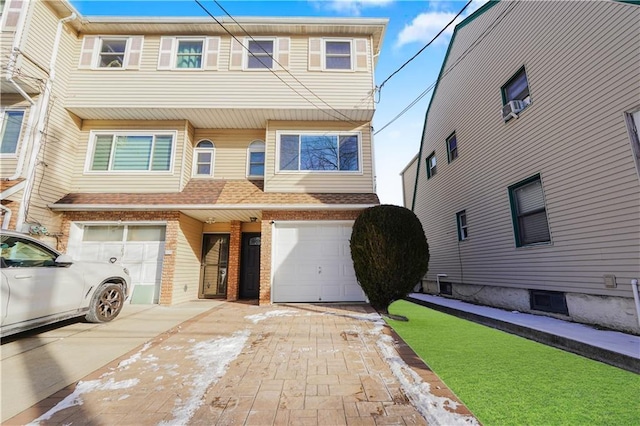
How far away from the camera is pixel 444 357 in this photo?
407cm

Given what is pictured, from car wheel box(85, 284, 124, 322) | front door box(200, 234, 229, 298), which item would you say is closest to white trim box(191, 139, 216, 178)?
front door box(200, 234, 229, 298)

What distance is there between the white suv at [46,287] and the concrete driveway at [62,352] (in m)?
0.36

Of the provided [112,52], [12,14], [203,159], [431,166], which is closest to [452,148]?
[431,166]

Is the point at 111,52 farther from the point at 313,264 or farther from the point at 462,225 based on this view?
the point at 462,225

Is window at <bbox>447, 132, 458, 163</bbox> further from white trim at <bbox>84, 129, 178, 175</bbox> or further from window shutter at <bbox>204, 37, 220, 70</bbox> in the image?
white trim at <bbox>84, 129, 178, 175</bbox>

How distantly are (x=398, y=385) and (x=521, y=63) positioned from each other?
9.15m

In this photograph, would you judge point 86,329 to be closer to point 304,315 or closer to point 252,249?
point 304,315

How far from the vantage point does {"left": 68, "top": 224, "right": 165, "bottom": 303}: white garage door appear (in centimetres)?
841

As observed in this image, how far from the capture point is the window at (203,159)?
9859mm

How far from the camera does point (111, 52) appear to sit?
959 cm

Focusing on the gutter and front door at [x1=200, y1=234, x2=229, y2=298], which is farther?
front door at [x1=200, y1=234, x2=229, y2=298]

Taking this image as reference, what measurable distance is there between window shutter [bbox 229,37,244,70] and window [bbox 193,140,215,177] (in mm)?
2908

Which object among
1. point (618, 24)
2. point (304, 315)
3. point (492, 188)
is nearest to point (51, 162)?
point (304, 315)

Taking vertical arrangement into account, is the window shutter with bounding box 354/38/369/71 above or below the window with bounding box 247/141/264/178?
above
